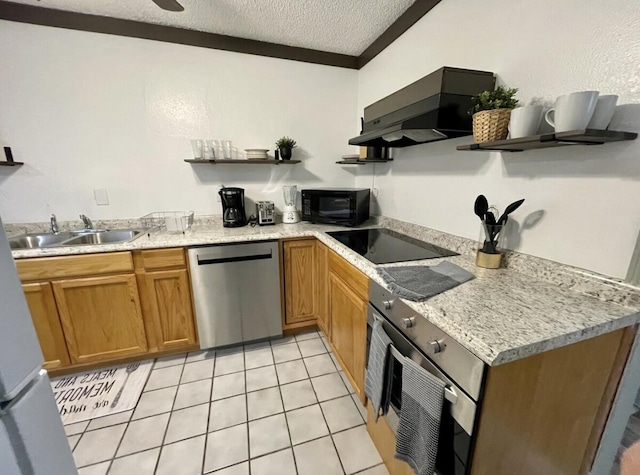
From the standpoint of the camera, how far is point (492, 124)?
108 centimetres

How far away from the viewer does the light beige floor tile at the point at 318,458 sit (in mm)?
1229

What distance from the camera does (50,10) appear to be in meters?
1.80

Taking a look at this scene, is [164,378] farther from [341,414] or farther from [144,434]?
[341,414]

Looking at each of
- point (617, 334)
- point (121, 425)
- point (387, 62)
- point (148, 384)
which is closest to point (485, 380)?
point (617, 334)

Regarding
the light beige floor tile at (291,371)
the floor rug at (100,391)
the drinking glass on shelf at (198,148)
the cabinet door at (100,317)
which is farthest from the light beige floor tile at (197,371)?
the drinking glass on shelf at (198,148)

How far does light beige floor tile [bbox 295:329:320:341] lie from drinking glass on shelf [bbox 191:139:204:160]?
168 centimetres

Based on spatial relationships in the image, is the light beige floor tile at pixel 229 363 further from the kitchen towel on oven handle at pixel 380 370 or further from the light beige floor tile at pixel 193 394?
the kitchen towel on oven handle at pixel 380 370

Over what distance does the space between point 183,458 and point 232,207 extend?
5.24 ft

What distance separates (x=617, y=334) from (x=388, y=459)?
101 cm

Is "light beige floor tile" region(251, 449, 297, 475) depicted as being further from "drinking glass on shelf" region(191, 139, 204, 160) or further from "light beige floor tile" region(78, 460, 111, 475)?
"drinking glass on shelf" region(191, 139, 204, 160)

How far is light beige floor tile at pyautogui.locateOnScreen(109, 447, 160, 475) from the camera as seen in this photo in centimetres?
123

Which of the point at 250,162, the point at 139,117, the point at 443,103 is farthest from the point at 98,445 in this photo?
the point at 443,103

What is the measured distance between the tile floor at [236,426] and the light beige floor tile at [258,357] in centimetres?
1

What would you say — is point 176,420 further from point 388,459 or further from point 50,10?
point 50,10
